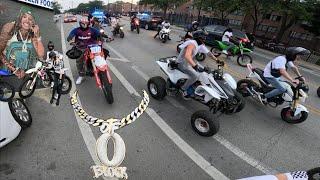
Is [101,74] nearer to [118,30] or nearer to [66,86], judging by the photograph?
[66,86]

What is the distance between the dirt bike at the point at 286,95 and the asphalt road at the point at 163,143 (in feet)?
0.91

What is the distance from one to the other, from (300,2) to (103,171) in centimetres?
2972

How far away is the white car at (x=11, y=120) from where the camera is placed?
183 inches

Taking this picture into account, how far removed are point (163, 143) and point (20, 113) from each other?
9.43 ft

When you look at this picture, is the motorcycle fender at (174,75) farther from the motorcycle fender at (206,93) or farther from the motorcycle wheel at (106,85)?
the motorcycle wheel at (106,85)

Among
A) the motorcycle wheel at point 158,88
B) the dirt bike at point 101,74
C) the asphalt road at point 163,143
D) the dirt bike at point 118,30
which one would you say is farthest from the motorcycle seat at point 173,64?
the dirt bike at point 118,30

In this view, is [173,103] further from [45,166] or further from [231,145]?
[45,166]

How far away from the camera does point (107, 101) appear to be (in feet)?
24.5

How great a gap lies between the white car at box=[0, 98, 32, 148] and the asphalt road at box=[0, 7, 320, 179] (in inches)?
11.4

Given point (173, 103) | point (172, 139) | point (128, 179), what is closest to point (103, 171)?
point (128, 179)

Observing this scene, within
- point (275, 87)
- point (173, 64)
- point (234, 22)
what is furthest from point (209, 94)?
point (234, 22)

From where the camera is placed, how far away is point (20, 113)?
217 inches

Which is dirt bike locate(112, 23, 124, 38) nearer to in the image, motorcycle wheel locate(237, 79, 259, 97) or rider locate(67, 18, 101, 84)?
rider locate(67, 18, 101, 84)

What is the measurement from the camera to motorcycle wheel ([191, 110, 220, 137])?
6.03 metres
